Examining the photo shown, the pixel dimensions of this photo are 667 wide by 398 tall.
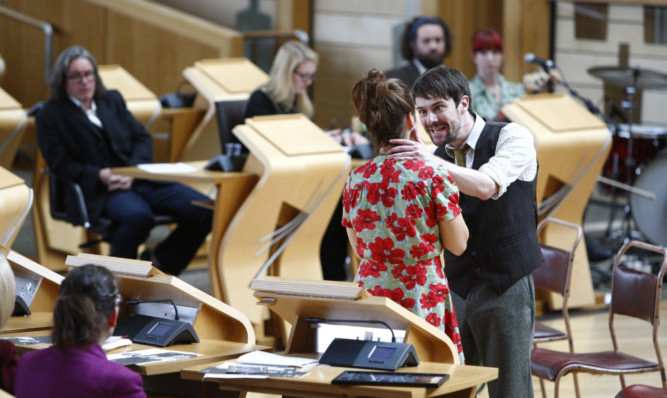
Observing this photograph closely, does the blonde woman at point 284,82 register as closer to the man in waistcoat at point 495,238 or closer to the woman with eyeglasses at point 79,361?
the man in waistcoat at point 495,238

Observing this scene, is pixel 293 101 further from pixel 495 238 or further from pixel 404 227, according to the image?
pixel 404 227

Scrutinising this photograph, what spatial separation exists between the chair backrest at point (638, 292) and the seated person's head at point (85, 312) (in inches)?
77.9

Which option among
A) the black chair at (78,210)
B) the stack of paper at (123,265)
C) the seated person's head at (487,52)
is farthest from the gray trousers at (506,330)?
the seated person's head at (487,52)

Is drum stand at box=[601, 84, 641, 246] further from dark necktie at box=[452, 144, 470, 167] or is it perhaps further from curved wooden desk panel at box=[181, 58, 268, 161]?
dark necktie at box=[452, 144, 470, 167]

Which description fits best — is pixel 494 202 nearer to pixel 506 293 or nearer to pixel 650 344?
pixel 506 293

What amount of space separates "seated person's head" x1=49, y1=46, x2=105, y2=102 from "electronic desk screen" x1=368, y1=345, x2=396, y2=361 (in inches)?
132

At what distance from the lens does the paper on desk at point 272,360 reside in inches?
103

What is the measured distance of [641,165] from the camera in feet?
22.1

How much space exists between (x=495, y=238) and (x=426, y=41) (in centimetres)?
306

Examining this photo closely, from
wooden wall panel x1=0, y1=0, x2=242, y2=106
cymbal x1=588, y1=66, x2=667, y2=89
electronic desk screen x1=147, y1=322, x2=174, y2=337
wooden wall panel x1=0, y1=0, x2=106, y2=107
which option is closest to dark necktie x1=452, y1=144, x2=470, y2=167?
electronic desk screen x1=147, y1=322, x2=174, y2=337

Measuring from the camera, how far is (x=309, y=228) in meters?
5.17

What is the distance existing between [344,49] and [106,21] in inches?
88.9

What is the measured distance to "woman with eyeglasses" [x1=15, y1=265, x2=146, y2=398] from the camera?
2.34m

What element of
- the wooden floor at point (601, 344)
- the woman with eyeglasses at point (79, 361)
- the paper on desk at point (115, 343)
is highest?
the woman with eyeglasses at point (79, 361)
